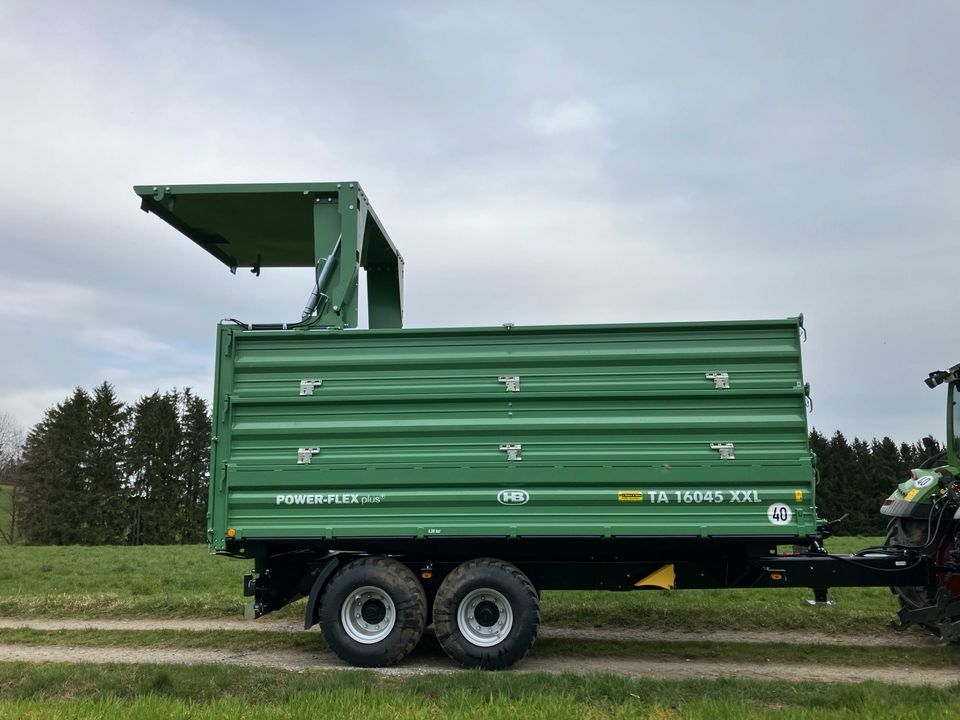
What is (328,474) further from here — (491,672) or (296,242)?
(296,242)

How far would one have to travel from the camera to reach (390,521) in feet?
21.5

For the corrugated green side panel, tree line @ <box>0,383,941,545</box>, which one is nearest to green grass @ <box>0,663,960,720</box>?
the corrugated green side panel

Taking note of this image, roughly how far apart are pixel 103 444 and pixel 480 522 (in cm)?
4326

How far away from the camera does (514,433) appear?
6574 millimetres

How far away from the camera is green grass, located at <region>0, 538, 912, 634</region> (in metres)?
8.51

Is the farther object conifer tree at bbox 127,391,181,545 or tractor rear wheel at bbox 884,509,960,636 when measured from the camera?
conifer tree at bbox 127,391,181,545

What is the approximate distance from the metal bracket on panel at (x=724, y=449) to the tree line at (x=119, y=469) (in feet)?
119

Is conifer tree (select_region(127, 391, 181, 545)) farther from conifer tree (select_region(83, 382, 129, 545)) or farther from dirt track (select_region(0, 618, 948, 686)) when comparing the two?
dirt track (select_region(0, 618, 948, 686))

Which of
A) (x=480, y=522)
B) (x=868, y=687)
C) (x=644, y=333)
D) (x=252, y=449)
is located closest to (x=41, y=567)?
(x=252, y=449)

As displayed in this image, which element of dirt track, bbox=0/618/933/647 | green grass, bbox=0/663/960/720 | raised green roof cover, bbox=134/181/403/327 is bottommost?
dirt track, bbox=0/618/933/647

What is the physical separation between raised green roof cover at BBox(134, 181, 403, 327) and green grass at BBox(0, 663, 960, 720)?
335 centimetres

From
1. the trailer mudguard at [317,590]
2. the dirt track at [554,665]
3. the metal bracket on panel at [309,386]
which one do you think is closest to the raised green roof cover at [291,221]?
the metal bracket on panel at [309,386]

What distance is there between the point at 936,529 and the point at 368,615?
18.1ft

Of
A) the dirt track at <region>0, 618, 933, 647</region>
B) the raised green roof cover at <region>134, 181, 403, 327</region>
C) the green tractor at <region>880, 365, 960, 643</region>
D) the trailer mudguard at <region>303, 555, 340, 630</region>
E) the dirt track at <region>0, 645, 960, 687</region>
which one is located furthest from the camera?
the dirt track at <region>0, 618, 933, 647</region>
